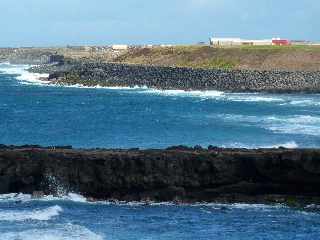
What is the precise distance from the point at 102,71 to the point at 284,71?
26212 mm

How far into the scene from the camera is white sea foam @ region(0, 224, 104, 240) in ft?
73.6

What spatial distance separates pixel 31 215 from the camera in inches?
998

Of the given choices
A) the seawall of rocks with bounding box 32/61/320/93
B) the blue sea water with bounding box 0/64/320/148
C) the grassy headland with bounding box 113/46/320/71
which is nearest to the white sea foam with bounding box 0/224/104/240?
the blue sea water with bounding box 0/64/320/148

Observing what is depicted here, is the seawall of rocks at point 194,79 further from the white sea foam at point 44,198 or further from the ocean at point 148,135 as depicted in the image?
the white sea foam at point 44,198

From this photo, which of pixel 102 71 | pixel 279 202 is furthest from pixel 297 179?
pixel 102 71

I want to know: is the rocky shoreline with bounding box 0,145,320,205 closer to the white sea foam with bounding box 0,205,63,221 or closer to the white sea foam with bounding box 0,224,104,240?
the white sea foam with bounding box 0,205,63,221

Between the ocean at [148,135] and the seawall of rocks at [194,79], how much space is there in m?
3.44

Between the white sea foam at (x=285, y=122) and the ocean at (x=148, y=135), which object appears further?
the white sea foam at (x=285, y=122)

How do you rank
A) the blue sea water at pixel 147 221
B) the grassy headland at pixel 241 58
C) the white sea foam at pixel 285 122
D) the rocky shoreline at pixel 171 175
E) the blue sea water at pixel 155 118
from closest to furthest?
the blue sea water at pixel 147 221 → the rocky shoreline at pixel 171 175 → the blue sea water at pixel 155 118 → the white sea foam at pixel 285 122 → the grassy headland at pixel 241 58

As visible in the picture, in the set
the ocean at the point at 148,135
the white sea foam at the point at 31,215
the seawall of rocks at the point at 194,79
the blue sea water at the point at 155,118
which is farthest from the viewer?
the seawall of rocks at the point at 194,79

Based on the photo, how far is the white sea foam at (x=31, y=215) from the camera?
81.8 ft

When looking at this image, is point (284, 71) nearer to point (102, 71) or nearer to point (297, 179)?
point (102, 71)

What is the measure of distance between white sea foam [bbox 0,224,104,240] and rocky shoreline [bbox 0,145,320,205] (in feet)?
13.5

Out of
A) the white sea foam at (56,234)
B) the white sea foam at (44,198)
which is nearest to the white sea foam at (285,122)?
the white sea foam at (44,198)
